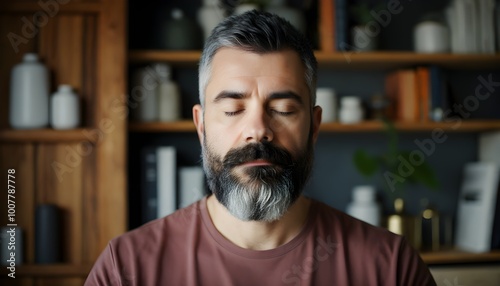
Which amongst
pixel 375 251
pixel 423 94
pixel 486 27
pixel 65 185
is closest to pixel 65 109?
pixel 65 185

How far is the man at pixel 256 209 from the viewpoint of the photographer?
1.29m

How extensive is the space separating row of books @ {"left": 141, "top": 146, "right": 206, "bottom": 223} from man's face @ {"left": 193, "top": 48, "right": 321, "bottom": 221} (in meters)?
0.95

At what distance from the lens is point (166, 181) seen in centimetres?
A: 229

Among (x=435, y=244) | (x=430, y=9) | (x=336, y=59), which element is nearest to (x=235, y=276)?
(x=336, y=59)

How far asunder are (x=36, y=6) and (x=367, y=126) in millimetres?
1394

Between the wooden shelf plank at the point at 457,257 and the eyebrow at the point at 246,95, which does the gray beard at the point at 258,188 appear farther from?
the wooden shelf plank at the point at 457,257

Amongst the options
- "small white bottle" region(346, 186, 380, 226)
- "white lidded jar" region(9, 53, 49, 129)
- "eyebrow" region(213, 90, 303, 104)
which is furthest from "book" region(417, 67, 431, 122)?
"white lidded jar" region(9, 53, 49, 129)

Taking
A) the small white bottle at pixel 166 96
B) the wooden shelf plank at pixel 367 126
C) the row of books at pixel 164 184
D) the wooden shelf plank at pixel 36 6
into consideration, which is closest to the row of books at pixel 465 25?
the wooden shelf plank at pixel 367 126

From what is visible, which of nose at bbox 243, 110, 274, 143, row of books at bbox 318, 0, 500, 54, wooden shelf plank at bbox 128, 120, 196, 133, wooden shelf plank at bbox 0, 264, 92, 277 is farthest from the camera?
row of books at bbox 318, 0, 500, 54

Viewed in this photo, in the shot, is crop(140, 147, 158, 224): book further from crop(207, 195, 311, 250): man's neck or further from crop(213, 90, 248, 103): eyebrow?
crop(213, 90, 248, 103): eyebrow

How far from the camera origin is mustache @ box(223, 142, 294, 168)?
4.12 ft

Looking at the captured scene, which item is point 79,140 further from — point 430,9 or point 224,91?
point 430,9

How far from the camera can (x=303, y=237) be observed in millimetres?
1379

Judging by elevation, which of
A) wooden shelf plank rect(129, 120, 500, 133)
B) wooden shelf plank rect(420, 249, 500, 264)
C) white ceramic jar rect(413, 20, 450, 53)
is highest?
white ceramic jar rect(413, 20, 450, 53)
